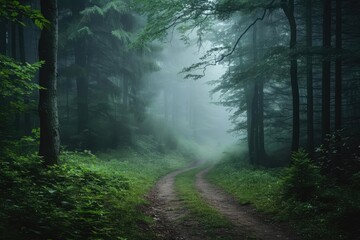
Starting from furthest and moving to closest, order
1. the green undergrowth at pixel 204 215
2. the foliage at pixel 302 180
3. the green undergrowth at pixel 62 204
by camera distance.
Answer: the foliage at pixel 302 180
the green undergrowth at pixel 204 215
the green undergrowth at pixel 62 204

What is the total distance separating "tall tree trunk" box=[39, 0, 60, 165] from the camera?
11.0m

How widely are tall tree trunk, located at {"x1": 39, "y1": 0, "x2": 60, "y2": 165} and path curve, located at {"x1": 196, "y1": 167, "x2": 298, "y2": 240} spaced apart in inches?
293

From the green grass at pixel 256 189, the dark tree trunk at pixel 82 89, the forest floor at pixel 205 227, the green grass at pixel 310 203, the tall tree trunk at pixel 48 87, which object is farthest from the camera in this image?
the dark tree trunk at pixel 82 89

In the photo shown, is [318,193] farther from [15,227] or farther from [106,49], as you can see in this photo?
[106,49]

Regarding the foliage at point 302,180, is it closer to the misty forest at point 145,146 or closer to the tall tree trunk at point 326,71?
the misty forest at point 145,146

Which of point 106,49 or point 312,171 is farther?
point 106,49

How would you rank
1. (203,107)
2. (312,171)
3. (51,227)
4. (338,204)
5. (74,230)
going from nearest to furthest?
(51,227) → (74,230) → (338,204) → (312,171) → (203,107)

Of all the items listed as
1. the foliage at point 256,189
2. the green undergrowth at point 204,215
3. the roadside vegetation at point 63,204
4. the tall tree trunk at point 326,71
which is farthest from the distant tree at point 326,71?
the roadside vegetation at point 63,204

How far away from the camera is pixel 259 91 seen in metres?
25.0

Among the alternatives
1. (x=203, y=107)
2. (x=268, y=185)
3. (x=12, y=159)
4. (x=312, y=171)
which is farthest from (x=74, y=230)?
(x=203, y=107)

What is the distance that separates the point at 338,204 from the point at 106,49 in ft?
76.2

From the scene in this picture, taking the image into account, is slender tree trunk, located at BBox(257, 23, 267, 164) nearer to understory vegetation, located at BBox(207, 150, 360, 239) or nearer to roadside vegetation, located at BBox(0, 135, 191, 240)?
understory vegetation, located at BBox(207, 150, 360, 239)

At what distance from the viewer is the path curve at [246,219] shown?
8.52 metres

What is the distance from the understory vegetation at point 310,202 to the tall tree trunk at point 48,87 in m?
8.95
